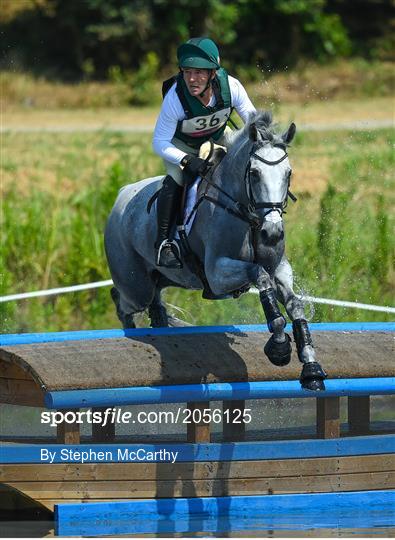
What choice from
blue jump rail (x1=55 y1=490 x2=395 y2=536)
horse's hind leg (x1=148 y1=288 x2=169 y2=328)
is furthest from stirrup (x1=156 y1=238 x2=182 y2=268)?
blue jump rail (x1=55 y1=490 x2=395 y2=536)

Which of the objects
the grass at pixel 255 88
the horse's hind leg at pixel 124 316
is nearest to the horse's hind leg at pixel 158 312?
the horse's hind leg at pixel 124 316

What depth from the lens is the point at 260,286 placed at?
7.59 metres

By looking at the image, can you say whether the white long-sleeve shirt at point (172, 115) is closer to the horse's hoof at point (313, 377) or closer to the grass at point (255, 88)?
the horse's hoof at point (313, 377)

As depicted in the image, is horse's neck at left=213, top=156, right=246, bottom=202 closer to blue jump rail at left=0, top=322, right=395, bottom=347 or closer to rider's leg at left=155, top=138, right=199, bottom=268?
rider's leg at left=155, top=138, right=199, bottom=268

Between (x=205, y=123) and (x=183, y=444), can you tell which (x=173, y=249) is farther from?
(x=183, y=444)

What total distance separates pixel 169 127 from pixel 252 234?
919 millimetres

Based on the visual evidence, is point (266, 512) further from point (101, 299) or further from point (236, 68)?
point (236, 68)

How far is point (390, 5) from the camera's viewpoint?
81.1 feet

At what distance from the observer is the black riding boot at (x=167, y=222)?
8492 millimetres

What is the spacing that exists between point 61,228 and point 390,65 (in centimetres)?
1107

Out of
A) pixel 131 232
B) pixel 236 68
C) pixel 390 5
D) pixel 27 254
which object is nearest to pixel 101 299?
pixel 27 254

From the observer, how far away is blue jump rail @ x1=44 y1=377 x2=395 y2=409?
295 inches

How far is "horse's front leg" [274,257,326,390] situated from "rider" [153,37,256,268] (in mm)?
910

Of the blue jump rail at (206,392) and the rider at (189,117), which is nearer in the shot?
the blue jump rail at (206,392)
